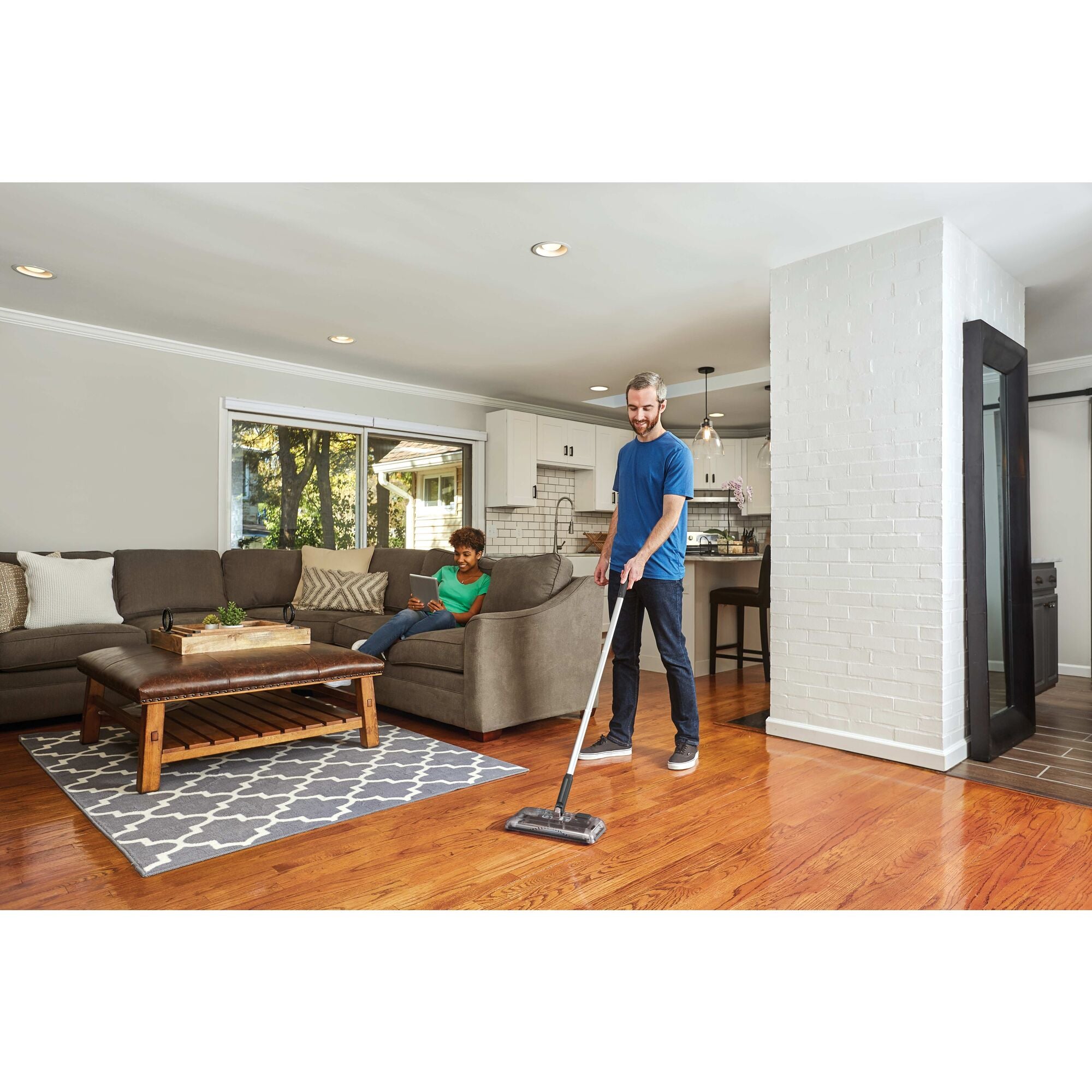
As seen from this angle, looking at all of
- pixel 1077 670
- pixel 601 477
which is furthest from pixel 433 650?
pixel 1077 670

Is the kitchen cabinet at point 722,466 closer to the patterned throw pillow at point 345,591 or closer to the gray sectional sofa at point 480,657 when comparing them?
the patterned throw pillow at point 345,591

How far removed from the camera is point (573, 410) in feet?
25.2

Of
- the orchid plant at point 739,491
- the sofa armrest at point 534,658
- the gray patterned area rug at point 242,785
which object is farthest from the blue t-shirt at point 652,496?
the orchid plant at point 739,491

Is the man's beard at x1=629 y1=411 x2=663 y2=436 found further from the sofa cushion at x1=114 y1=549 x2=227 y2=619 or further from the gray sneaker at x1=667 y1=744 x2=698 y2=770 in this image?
the sofa cushion at x1=114 y1=549 x2=227 y2=619

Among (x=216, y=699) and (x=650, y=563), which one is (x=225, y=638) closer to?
(x=216, y=699)

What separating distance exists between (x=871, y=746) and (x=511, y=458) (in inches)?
164

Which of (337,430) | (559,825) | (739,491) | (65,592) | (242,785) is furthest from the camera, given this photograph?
(739,491)

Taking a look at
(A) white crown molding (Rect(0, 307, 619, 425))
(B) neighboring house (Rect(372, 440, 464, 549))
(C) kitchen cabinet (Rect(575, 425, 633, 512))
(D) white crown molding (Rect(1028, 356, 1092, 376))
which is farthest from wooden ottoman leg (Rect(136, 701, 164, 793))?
(D) white crown molding (Rect(1028, 356, 1092, 376))

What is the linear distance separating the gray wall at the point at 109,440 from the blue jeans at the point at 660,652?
3.47 metres

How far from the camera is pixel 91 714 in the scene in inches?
133

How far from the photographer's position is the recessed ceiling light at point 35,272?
12.5 ft

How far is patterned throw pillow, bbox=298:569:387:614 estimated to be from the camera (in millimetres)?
5164

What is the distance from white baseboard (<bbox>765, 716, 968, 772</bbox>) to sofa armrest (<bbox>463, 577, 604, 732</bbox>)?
3.22 feet

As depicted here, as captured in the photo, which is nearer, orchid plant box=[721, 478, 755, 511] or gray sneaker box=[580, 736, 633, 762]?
gray sneaker box=[580, 736, 633, 762]
